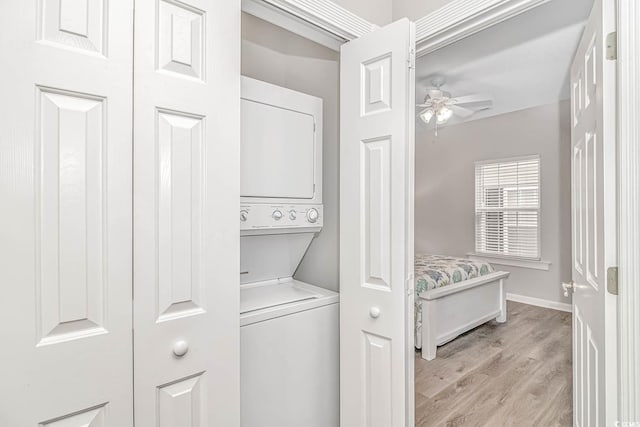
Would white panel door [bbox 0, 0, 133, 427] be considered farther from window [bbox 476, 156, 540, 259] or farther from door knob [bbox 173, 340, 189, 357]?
window [bbox 476, 156, 540, 259]

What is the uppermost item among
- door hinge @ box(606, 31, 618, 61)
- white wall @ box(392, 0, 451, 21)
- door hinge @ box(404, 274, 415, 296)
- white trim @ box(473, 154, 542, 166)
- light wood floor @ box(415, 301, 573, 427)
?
white wall @ box(392, 0, 451, 21)

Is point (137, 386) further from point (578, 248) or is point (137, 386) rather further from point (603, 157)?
point (578, 248)

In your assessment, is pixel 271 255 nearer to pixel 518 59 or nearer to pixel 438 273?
pixel 438 273

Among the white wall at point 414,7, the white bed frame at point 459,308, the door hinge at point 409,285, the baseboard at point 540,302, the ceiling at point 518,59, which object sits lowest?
the baseboard at point 540,302

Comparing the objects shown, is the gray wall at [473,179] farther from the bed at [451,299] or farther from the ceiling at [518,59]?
the bed at [451,299]

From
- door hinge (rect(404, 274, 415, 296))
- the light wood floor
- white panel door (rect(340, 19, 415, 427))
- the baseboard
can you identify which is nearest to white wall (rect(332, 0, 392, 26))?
white panel door (rect(340, 19, 415, 427))

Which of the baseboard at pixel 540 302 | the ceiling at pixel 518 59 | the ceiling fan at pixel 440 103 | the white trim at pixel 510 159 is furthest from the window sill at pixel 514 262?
the ceiling fan at pixel 440 103

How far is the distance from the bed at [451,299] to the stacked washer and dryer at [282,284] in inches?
57.3

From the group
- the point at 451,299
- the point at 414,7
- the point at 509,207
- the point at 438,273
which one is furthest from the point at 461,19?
the point at 509,207

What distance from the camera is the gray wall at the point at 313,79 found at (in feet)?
6.20

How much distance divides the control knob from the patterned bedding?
1602 mm

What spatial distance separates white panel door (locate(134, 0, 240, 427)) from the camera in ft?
3.21

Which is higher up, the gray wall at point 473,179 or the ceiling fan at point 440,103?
the ceiling fan at point 440,103

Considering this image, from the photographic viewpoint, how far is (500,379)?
2598 mm
